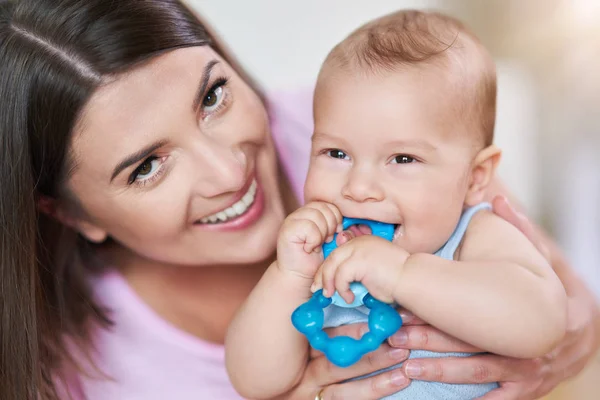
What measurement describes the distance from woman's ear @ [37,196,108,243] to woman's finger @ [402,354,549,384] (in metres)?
0.64

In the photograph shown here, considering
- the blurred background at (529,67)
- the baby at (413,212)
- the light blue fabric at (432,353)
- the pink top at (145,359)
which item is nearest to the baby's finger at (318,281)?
the baby at (413,212)

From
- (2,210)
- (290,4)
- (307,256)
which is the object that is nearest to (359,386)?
(307,256)

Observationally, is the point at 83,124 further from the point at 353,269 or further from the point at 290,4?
the point at 290,4

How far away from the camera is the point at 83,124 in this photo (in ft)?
3.53

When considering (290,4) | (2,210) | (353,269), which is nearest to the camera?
(353,269)

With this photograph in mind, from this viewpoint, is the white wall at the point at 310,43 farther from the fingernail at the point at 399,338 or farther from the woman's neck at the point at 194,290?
the fingernail at the point at 399,338

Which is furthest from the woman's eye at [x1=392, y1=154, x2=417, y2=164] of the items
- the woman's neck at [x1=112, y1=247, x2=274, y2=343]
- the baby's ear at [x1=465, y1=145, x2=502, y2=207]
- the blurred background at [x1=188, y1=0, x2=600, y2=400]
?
the blurred background at [x1=188, y1=0, x2=600, y2=400]

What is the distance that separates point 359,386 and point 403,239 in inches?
9.7

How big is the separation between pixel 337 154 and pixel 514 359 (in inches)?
17.1

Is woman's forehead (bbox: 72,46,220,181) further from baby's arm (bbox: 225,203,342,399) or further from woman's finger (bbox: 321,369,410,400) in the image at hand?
woman's finger (bbox: 321,369,410,400)

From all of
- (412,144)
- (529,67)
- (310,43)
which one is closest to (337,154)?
(412,144)

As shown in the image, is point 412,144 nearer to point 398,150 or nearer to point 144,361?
point 398,150

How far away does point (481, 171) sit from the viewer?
101 centimetres

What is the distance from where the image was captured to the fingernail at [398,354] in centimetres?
100
